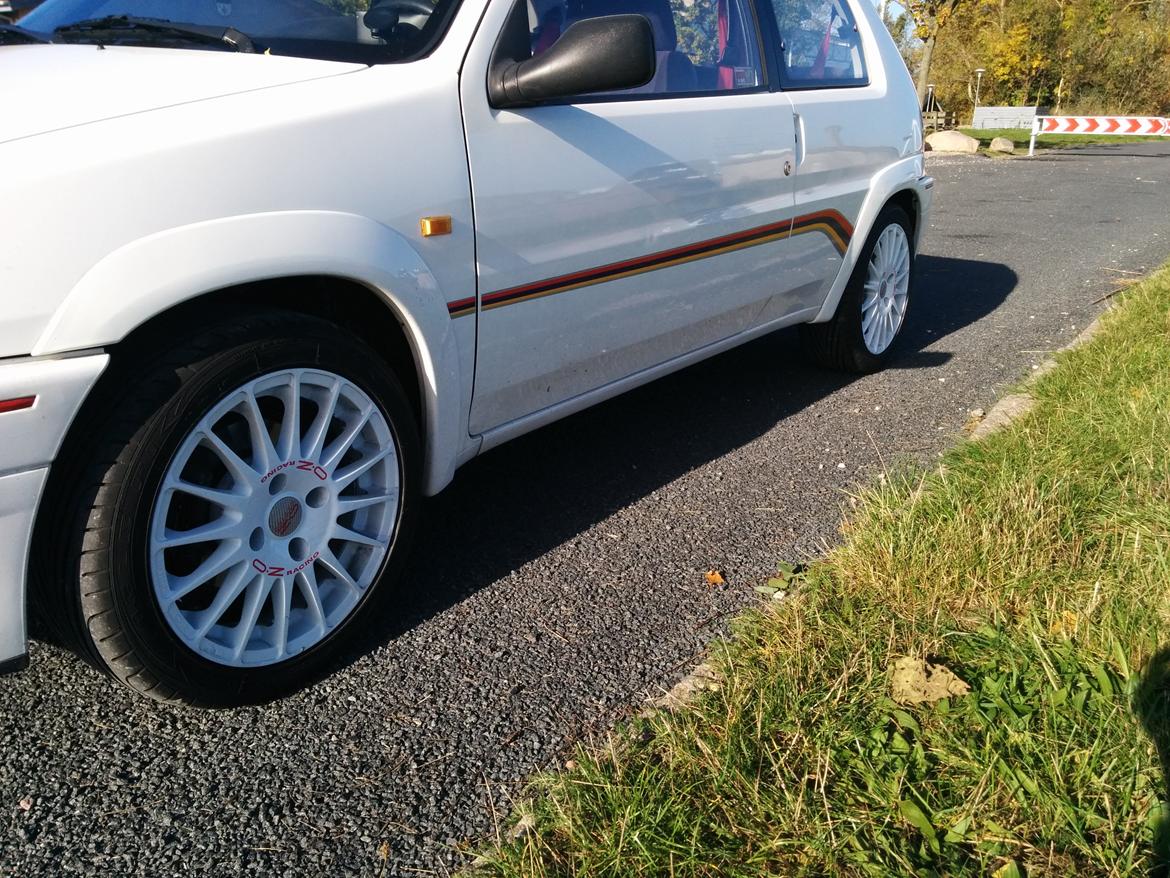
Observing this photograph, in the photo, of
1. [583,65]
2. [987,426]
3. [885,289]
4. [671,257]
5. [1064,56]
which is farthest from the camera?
[1064,56]

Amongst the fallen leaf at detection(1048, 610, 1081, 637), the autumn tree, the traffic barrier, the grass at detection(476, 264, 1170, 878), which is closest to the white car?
the grass at detection(476, 264, 1170, 878)

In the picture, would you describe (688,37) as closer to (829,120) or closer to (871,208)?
(829,120)

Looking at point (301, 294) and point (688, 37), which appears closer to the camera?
point (301, 294)

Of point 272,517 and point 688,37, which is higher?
point 688,37

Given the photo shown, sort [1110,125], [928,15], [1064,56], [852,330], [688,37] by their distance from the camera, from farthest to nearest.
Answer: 1. [1064,56]
2. [928,15]
3. [1110,125]
4. [852,330]
5. [688,37]

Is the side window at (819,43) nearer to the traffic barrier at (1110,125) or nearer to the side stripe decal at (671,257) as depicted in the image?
the side stripe decal at (671,257)

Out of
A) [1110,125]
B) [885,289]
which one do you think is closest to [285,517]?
[885,289]

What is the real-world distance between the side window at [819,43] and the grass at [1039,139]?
2007cm

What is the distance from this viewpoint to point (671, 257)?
125 inches

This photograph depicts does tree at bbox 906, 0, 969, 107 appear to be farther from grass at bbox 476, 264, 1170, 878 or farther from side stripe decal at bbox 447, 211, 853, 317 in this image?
grass at bbox 476, 264, 1170, 878

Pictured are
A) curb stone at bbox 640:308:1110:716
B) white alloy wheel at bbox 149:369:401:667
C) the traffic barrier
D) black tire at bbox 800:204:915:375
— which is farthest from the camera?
the traffic barrier

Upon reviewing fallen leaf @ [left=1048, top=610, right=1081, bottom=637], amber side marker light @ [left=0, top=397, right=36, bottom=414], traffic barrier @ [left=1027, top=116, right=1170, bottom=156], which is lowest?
fallen leaf @ [left=1048, top=610, right=1081, bottom=637]

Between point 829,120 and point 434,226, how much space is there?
7.10 feet

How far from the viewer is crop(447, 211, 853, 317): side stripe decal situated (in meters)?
2.62
